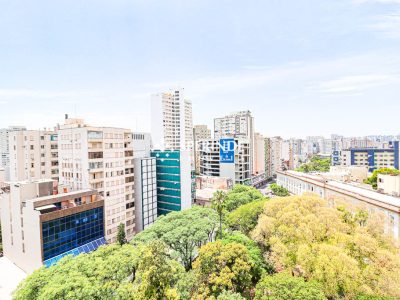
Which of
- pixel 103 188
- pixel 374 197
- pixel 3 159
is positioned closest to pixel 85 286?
pixel 103 188

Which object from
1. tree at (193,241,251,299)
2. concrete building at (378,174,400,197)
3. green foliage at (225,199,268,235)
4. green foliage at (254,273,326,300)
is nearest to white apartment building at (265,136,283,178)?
concrete building at (378,174,400,197)

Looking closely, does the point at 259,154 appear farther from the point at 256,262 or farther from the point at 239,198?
the point at 256,262

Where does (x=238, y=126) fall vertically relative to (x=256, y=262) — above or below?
above

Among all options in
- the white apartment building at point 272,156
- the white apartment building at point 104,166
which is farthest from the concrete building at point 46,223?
the white apartment building at point 272,156

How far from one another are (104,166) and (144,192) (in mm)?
9646

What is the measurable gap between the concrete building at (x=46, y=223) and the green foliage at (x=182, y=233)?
31.9 ft

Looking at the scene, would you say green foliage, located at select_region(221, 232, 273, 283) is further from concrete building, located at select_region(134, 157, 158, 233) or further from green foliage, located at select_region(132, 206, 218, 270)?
concrete building, located at select_region(134, 157, 158, 233)

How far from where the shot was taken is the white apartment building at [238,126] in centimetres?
9781

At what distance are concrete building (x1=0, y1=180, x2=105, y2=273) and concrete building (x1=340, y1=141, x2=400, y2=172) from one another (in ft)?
381

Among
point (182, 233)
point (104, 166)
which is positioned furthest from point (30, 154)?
point (182, 233)

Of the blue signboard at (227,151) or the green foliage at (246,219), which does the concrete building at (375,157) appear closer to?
the blue signboard at (227,151)

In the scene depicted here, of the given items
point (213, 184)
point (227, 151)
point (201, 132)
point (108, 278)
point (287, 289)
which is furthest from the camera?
point (201, 132)

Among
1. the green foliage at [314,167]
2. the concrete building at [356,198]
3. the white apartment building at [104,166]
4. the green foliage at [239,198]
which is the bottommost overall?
the green foliage at [314,167]

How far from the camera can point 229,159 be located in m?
84.1
